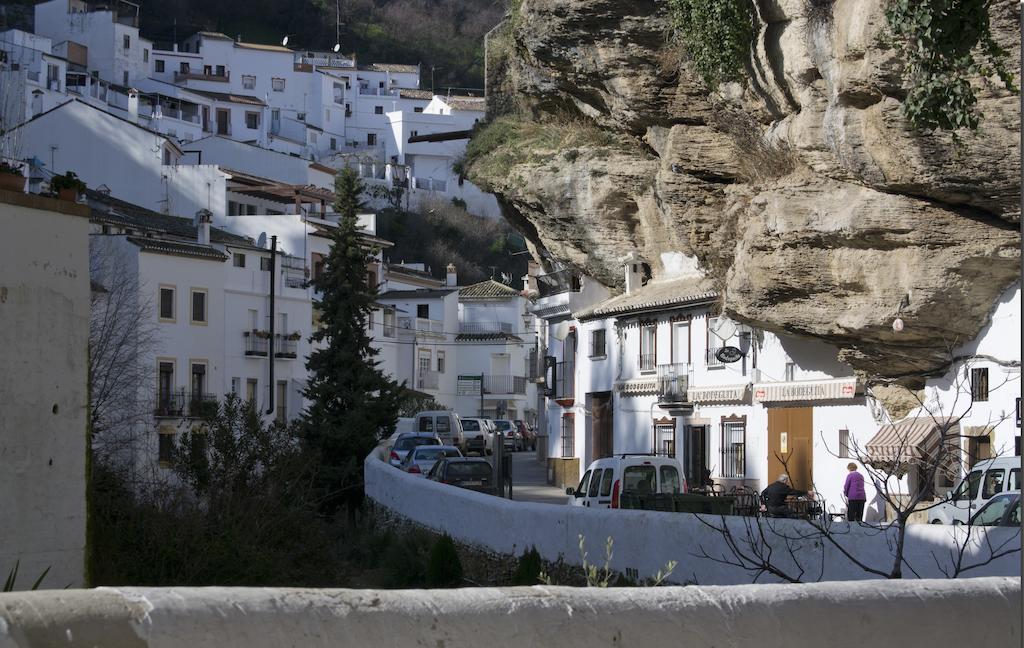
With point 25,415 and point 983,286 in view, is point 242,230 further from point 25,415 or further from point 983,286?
point 25,415

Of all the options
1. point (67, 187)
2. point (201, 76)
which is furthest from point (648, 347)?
point (201, 76)

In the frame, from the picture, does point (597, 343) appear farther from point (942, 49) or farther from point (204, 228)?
point (942, 49)

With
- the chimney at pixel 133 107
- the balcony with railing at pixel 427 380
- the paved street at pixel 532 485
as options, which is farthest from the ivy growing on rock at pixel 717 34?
the chimney at pixel 133 107

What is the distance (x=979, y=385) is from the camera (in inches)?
1155

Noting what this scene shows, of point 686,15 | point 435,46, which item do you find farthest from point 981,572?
point 435,46

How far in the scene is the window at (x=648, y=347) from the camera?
43781 mm

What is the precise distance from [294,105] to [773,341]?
9360 centimetres

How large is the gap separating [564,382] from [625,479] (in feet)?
75.6

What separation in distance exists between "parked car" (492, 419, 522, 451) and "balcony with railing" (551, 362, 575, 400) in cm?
2229

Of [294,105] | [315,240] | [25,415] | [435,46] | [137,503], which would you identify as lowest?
[137,503]

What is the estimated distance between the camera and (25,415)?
14672 mm

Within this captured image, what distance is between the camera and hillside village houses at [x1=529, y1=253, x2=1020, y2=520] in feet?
96.2

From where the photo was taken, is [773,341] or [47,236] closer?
[47,236]

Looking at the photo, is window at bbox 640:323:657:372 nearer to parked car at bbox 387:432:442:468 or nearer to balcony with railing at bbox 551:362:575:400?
balcony with railing at bbox 551:362:575:400
